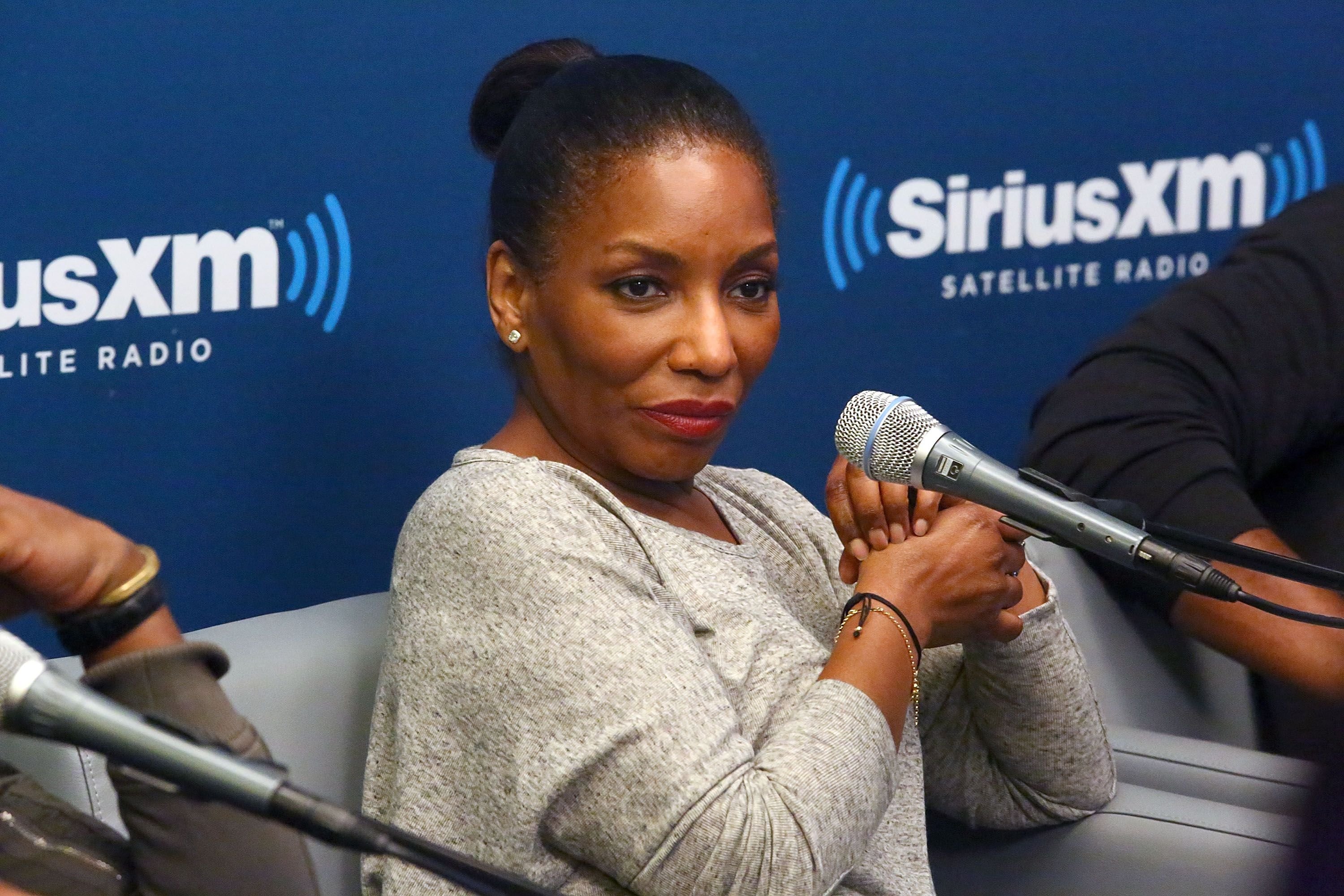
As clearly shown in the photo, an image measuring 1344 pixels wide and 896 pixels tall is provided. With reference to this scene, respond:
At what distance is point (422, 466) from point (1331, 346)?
3.96ft

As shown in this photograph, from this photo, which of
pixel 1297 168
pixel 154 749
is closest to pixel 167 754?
pixel 154 749

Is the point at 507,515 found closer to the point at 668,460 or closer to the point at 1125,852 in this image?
the point at 668,460

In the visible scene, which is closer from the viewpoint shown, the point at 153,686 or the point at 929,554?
the point at 153,686

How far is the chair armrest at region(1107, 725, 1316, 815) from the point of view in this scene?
1769 mm

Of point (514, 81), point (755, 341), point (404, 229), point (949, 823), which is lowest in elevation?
point (949, 823)

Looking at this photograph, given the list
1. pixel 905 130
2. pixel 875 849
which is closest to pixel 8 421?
pixel 875 849

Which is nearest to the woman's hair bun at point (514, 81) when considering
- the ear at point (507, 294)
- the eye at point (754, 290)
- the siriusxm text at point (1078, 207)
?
the ear at point (507, 294)

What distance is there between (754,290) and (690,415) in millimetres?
135

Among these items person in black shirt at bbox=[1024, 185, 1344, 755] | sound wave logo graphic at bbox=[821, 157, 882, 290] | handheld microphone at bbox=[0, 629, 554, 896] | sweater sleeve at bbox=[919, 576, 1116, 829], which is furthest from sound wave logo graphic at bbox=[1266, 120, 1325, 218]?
handheld microphone at bbox=[0, 629, 554, 896]

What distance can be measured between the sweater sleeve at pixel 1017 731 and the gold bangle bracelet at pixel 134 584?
2.76 ft

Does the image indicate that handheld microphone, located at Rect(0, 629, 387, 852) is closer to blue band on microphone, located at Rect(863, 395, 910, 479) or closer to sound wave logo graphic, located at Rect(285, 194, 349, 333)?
blue band on microphone, located at Rect(863, 395, 910, 479)

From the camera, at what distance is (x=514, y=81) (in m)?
1.62

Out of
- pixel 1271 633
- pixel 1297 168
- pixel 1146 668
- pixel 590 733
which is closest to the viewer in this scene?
pixel 590 733

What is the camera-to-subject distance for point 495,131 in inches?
65.5
